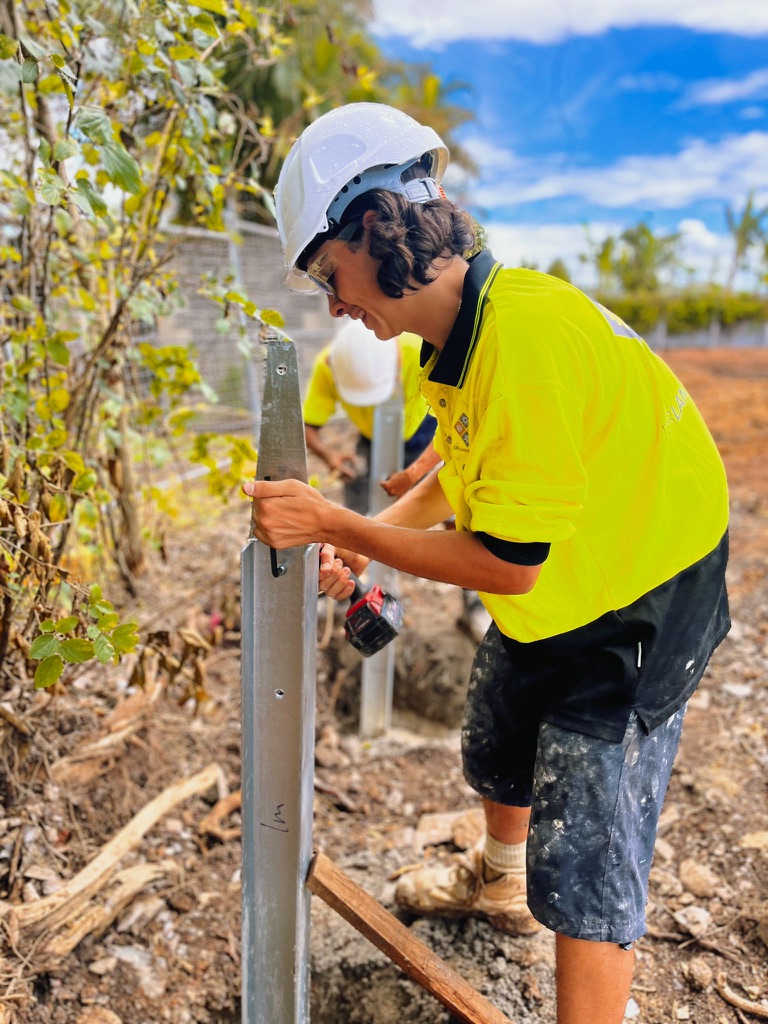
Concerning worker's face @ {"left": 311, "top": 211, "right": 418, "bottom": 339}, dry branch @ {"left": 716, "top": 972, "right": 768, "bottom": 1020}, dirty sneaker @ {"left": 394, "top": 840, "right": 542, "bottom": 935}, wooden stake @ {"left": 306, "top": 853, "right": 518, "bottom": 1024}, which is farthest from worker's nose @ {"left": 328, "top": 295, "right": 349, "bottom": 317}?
dry branch @ {"left": 716, "top": 972, "right": 768, "bottom": 1020}

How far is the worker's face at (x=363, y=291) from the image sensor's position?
4.49 feet

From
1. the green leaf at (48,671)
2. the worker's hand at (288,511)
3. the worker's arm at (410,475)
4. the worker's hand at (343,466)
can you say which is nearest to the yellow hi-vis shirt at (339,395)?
the worker's hand at (343,466)

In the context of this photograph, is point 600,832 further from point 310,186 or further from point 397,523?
point 310,186

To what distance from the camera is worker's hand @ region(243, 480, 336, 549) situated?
1396 millimetres

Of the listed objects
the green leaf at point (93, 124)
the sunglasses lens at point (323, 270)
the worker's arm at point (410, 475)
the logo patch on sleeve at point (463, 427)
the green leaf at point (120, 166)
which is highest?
the green leaf at point (93, 124)

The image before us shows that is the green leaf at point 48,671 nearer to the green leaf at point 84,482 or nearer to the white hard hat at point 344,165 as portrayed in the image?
the green leaf at point 84,482

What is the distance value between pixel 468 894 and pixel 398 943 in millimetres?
472

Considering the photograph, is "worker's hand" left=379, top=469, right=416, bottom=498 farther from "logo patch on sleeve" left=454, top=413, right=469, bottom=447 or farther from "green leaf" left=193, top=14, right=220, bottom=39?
"green leaf" left=193, top=14, right=220, bottom=39

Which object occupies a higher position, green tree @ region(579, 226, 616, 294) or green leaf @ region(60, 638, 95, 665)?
green tree @ region(579, 226, 616, 294)

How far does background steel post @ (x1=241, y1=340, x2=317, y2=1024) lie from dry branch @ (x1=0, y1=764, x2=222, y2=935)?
0.65 meters

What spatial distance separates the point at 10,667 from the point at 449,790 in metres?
1.79

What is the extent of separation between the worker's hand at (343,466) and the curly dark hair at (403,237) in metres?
2.56

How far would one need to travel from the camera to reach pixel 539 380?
1214 mm

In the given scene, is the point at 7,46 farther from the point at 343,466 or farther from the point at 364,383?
the point at 343,466
